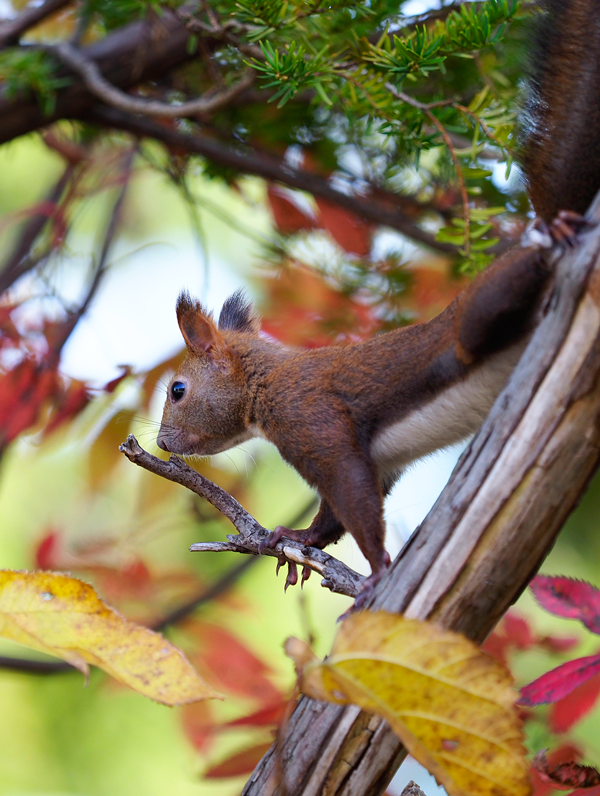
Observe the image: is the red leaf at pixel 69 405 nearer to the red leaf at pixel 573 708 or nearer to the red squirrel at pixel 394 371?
the red squirrel at pixel 394 371

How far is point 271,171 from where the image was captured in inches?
59.5

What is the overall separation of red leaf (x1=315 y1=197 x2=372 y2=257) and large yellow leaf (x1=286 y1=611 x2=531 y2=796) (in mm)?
1198

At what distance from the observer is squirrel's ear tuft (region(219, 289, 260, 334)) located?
176cm

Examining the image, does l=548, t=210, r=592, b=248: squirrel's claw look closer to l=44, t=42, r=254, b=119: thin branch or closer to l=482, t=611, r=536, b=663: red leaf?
l=44, t=42, r=254, b=119: thin branch

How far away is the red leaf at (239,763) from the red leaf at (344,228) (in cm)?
102

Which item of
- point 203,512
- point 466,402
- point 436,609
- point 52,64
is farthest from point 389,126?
point 203,512

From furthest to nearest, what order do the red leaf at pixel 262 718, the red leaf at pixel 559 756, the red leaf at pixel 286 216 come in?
the red leaf at pixel 286 216 < the red leaf at pixel 262 718 < the red leaf at pixel 559 756

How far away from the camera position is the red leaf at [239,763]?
3.61 ft

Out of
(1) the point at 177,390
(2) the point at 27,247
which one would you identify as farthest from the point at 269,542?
(2) the point at 27,247

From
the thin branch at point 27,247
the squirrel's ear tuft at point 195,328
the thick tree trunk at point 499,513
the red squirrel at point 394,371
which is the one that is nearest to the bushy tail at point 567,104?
the red squirrel at point 394,371

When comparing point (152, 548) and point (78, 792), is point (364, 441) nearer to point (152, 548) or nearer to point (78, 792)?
point (152, 548)

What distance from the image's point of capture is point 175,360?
165 centimetres

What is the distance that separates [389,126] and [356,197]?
55cm

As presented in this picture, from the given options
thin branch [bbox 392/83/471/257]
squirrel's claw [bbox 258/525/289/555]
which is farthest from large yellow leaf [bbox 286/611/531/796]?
thin branch [bbox 392/83/471/257]
